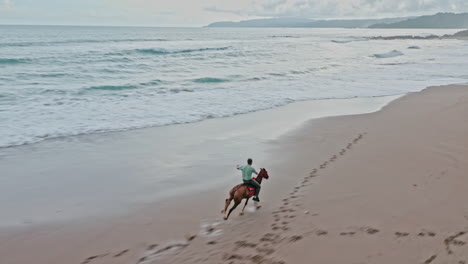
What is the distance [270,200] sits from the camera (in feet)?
24.0

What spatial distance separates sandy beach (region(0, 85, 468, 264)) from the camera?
17.7 ft

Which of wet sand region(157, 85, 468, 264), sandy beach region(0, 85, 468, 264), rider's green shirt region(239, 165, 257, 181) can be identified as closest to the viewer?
wet sand region(157, 85, 468, 264)

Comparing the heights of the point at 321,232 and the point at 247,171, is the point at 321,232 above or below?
below

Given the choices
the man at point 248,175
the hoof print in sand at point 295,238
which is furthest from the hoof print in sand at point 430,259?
the man at point 248,175

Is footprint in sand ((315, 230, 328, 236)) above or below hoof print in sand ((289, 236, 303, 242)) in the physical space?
below

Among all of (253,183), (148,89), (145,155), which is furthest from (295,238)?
(148,89)

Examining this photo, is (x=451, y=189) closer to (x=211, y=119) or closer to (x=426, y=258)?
(x=426, y=258)

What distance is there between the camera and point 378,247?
5.30 metres

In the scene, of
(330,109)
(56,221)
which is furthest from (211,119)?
(56,221)

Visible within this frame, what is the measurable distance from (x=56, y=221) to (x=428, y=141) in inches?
363

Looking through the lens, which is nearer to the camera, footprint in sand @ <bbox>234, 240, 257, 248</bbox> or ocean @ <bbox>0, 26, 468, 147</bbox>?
footprint in sand @ <bbox>234, 240, 257, 248</bbox>

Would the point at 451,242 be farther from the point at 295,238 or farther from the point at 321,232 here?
the point at 295,238

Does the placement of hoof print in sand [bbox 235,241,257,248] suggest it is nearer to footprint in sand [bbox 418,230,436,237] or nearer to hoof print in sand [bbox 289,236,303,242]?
hoof print in sand [bbox 289,236,303,242]

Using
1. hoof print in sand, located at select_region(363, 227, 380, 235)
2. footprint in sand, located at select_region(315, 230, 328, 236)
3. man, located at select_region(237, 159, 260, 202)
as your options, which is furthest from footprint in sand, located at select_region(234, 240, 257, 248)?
hoof print in sand, located at select_region(363, 227, 380, 235)
